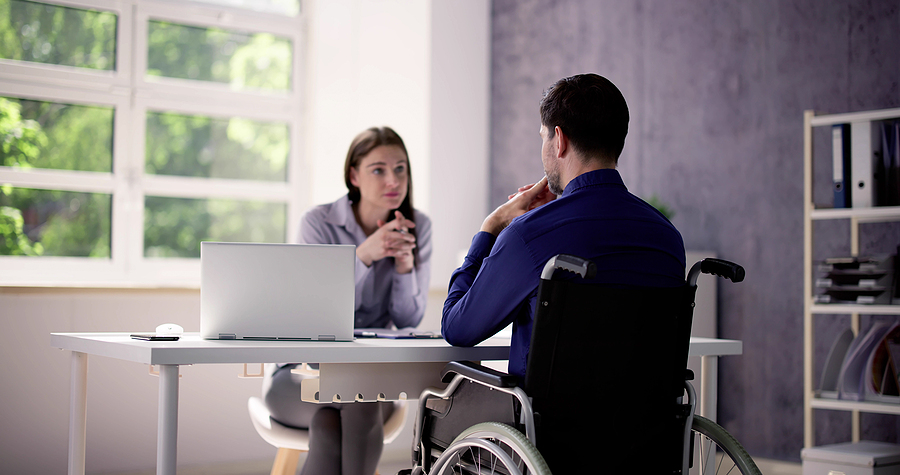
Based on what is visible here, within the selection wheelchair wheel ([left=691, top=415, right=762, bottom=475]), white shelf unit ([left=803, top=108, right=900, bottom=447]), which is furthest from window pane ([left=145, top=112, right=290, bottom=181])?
wheelchair wheel ([left=691, top=415, right=762, bottom=475])

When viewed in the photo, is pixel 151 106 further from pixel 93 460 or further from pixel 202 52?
pixel 93 460

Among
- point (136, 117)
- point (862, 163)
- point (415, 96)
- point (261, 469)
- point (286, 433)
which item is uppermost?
point (415, 96)

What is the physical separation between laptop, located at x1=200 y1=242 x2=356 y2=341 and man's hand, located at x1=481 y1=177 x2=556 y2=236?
0.30 metres

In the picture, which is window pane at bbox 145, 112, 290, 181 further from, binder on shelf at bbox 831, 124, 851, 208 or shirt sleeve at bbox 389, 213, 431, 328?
binder on shelf at bbox 831, 124, 851, 208

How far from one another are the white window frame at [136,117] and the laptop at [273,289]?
2.02 metres

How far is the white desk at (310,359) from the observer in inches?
56.3

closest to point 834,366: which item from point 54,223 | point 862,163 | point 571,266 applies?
point 862,163

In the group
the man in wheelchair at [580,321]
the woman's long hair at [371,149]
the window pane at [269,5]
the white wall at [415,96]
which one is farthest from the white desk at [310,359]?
the window pane at [269,5]

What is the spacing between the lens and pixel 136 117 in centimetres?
400

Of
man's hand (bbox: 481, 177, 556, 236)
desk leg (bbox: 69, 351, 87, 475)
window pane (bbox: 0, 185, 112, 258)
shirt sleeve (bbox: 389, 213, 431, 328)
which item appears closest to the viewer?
man's hand (bbox: 481, 177, 556, 236)

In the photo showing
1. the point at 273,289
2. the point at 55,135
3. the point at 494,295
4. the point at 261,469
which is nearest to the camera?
the point at 494,295

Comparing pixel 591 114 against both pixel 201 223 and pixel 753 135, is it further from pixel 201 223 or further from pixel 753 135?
pixel 201 223

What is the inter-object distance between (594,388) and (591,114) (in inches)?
20.8

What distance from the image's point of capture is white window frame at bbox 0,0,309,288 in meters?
3.78
